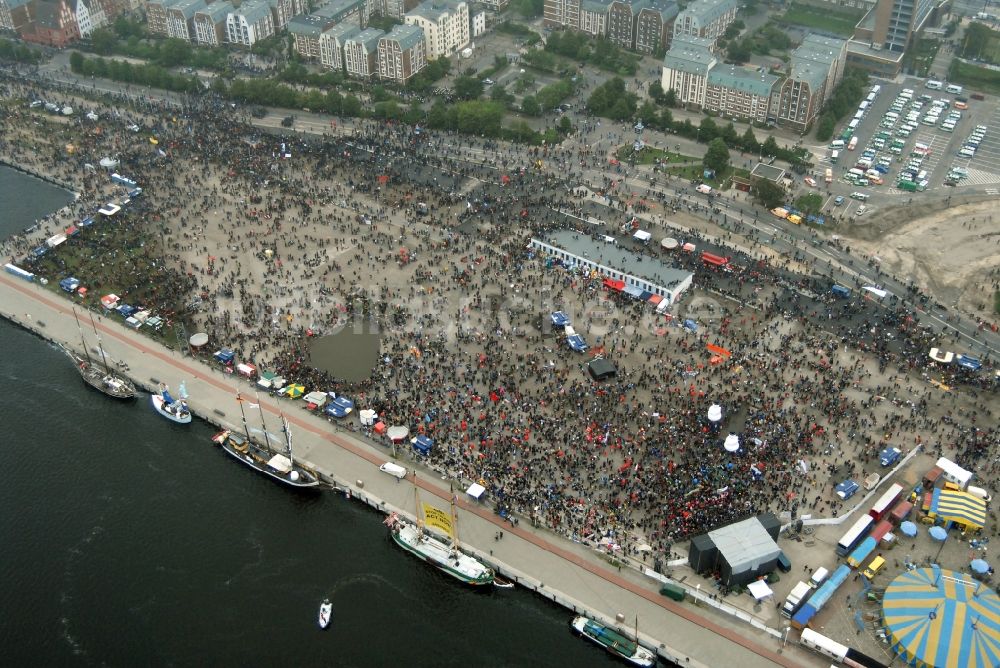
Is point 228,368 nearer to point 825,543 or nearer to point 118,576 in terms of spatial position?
point 118,576

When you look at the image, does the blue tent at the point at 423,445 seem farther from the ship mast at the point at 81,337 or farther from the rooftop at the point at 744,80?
the rooftop at the point at 744,80

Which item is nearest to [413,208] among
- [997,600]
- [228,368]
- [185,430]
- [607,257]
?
[607,257]

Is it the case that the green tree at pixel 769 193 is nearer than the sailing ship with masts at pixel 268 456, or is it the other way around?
the sailing ship with masts at pixel 268 456

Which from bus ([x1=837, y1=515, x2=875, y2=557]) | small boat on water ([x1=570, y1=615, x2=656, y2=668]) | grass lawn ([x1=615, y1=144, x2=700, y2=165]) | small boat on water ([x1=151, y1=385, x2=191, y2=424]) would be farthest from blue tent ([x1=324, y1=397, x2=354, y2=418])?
grass lawn ([x1=615, y1=144, x2=700, y2=165])

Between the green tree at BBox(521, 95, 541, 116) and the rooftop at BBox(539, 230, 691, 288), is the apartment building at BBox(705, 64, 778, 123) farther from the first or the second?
Answer: the rooftop at BBox(539, 230, 691, 288)

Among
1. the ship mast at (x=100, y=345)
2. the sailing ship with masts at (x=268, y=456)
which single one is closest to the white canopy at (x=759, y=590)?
the sailing ship with masts at (x=268, y=456)

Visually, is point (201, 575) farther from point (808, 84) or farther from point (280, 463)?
point (808, 84)
